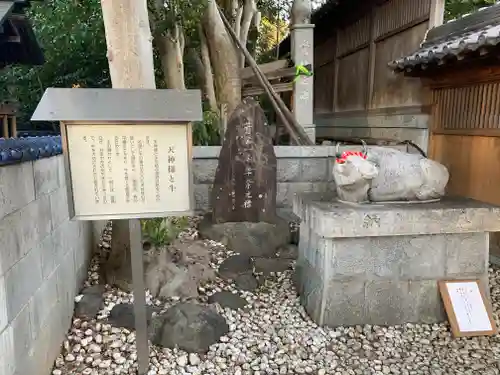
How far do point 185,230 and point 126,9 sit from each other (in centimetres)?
310

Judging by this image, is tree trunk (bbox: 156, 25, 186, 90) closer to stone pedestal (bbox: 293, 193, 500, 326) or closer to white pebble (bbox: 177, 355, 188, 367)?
stone pedestal (bbox: 293, 193, 500, 326)

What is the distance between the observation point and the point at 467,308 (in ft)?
11.5

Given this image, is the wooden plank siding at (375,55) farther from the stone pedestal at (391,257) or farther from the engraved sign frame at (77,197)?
the engraved sign frame at (77,197)

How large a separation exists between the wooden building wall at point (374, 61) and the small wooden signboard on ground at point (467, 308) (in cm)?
325

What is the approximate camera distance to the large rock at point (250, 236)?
4.99 m

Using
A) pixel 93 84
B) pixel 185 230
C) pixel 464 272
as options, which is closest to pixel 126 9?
pixel 185 230

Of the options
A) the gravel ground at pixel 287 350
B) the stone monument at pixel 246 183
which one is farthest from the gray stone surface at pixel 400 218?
the stone monument at pixel 246 183

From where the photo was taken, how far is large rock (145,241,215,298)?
12.5 ft

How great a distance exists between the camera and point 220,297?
3809 millimetres

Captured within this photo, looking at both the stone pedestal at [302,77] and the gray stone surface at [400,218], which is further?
the stone pedestal at [302,77]

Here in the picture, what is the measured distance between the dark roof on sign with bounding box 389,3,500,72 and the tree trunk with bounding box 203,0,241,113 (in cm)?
287

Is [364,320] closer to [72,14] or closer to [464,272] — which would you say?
[464,272]

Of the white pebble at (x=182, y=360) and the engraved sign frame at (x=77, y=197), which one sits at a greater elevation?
the engraved sign frame at (x=77, y=197)

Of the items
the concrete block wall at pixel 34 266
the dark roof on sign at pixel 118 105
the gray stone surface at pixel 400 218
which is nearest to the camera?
the concrete block wall at pixel 34 266
